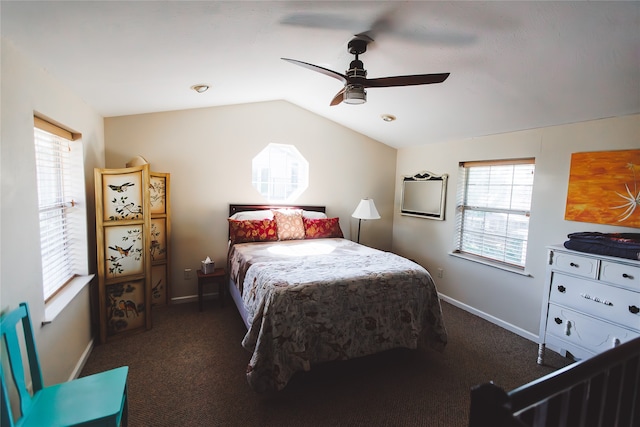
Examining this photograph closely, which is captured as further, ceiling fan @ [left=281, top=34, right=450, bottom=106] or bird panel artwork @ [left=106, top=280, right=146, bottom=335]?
bird panel artwork @ [left=106, top=280, right=146, bottom=335]

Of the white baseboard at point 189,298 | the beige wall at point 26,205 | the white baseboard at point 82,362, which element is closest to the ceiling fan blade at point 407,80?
the beige wall at point 26,205

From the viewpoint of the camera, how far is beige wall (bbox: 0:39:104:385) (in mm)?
1372

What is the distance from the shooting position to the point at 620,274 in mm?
2031

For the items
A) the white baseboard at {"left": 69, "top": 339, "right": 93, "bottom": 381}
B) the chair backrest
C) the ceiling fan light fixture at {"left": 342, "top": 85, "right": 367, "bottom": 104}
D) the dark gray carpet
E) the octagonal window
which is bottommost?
the dark gray carpet

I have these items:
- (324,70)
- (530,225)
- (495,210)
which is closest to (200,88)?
(324,70)

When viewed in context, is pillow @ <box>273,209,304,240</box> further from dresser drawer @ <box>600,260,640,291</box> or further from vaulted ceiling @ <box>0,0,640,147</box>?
dresser drawer @ <box>600,260,640,291</box>

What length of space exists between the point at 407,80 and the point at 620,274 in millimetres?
1971

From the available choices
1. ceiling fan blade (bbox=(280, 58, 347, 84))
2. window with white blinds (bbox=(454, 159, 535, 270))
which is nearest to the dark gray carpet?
window with white blinds (bbox=(454, 159, 535, 270))

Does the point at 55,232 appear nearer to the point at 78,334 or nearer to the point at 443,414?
the point at 78,334

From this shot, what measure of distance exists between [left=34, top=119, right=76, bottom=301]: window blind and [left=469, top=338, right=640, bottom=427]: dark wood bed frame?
2.41 m

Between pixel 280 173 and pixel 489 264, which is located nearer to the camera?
pixel 489 264


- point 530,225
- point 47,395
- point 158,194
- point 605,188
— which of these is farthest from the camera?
point 158,194

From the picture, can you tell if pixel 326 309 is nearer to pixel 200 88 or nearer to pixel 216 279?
pixel 216 279

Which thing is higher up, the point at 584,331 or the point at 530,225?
the point at 530,225
